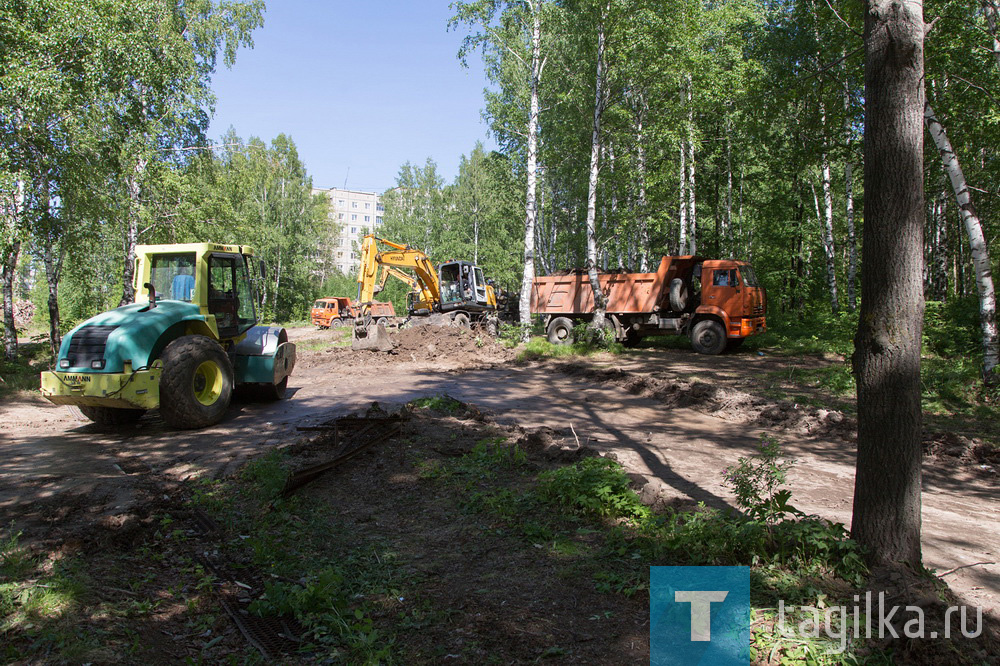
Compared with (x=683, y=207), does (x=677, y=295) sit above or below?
below

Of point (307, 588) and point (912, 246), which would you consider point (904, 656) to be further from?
point (307, 588)

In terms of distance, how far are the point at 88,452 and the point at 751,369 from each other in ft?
42.3

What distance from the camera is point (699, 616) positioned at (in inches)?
128

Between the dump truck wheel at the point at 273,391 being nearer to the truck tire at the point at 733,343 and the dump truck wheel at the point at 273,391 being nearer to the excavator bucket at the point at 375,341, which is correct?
the excavator bucket at the point at 375,341

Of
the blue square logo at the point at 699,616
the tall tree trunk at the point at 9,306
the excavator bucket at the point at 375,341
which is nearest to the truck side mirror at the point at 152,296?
the blue square logo at the point at 699,616

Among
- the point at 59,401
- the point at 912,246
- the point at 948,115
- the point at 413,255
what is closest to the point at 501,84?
the point at 413,255

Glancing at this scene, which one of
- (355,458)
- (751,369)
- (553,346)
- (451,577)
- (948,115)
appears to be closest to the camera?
(451,577)

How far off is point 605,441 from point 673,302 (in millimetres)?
10983

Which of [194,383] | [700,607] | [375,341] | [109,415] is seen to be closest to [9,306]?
[375,341]

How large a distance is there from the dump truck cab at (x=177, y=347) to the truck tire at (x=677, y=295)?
1141 centimetres

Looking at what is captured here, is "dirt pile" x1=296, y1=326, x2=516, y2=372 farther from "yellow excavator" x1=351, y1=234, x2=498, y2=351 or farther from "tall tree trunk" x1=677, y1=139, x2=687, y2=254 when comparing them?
"tall tree trunk" x1=677, y1=139, x2=687, y2=254

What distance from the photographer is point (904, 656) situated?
280 centimetres

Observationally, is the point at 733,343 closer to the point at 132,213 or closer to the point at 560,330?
the point at 560,330

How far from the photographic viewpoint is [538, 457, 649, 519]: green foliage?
4.65 m
